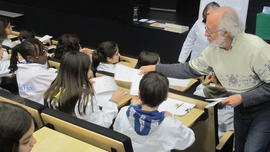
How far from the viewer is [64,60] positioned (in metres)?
2.18

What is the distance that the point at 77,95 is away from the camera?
6.77 ft

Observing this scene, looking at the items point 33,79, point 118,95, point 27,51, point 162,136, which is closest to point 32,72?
point 33,79

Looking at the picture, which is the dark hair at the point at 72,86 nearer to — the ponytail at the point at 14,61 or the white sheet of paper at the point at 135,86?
the white sheet of paper at the point at 135,86

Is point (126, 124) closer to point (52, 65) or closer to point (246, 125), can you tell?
point (246, 125)

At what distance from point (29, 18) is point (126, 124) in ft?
17.2

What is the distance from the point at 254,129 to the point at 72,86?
123 cm

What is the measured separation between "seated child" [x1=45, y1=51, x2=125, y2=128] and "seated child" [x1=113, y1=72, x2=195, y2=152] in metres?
0.26

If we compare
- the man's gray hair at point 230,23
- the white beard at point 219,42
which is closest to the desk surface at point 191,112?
the white beard at point 219,42

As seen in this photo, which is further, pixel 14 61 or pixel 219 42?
pixel 14 61

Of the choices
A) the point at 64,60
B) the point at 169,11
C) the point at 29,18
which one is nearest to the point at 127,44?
the point at 169,11

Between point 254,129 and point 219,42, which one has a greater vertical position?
point 219,42

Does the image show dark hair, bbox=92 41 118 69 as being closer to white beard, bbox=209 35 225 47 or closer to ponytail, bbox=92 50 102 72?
ponytail, bbox=92 50 102 72

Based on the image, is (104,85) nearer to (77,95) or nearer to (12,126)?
(77,95)

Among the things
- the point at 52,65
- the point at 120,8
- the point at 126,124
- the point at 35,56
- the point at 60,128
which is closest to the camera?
the point at 60,128
